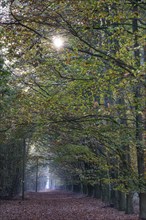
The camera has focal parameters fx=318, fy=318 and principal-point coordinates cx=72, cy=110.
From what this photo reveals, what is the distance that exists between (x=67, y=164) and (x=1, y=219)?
88.5ft

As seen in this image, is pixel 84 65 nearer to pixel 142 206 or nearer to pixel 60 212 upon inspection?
pixel 142 206

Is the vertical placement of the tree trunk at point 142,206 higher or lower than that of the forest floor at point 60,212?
higher

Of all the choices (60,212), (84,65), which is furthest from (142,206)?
(84,65)

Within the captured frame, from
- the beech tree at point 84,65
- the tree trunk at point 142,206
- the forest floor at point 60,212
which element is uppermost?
the beech tree at point 84,65

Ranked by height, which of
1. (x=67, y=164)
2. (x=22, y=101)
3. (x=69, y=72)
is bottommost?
(x=67, y=164)

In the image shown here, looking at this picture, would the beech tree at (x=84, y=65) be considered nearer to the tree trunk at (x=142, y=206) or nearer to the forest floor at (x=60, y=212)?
the tree trunk at (x=142, y=206)

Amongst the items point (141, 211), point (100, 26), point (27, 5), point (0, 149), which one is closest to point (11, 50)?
point (27, 5)

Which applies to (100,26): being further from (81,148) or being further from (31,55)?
(81,148)

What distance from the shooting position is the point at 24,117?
51.1ft

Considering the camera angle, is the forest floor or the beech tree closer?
the beech tree

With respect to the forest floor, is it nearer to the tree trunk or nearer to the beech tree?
the tree trunk

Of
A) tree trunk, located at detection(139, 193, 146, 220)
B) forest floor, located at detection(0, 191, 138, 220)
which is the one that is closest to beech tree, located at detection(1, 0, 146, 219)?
tree trunk, located at detection(139, 193, 146, 220)

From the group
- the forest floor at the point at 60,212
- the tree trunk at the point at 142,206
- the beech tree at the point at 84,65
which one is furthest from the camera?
the forest floor at the point at 60,212

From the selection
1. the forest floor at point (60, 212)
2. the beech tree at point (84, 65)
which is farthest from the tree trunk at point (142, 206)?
the forest floor at point (60, 212)
